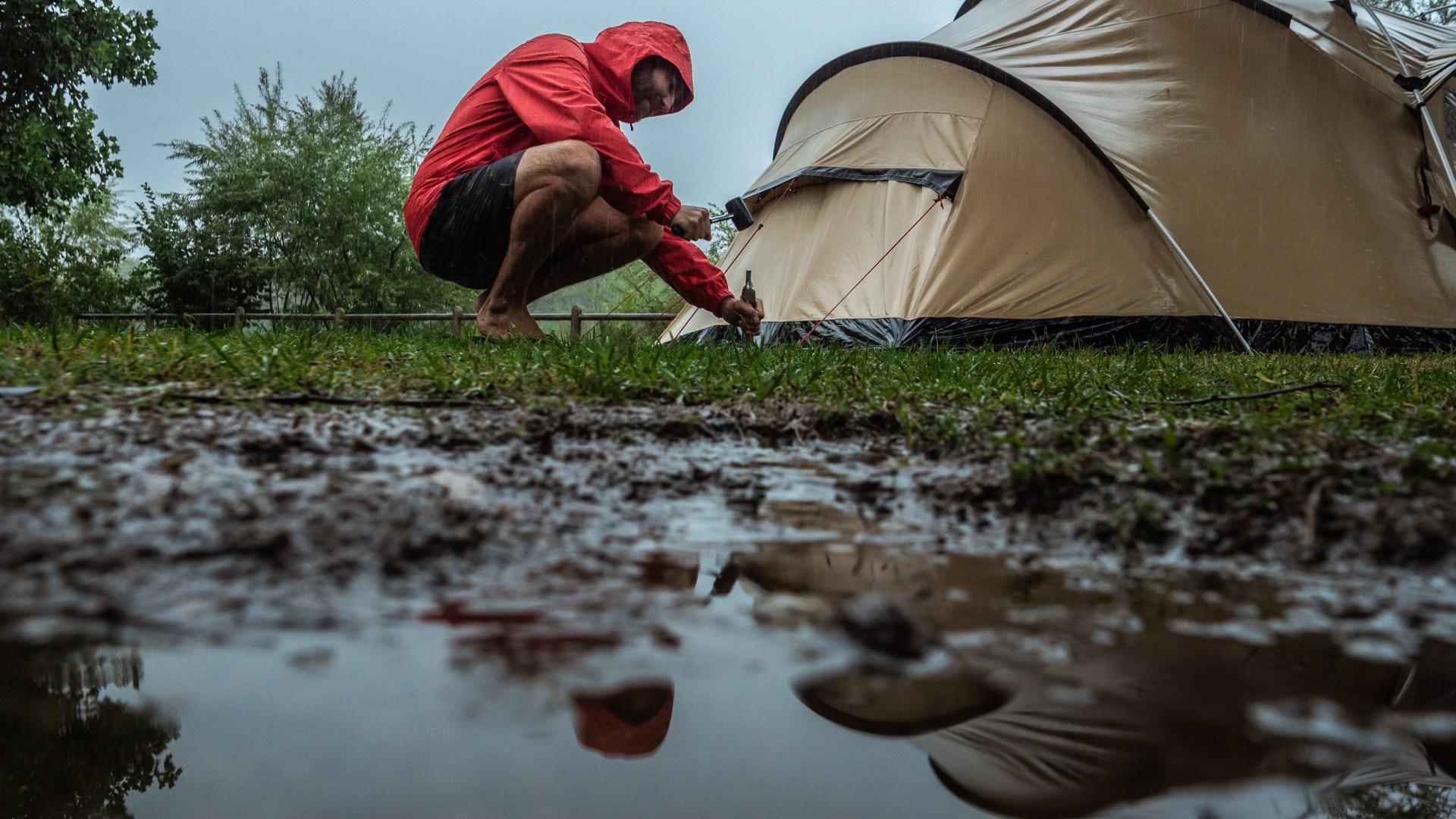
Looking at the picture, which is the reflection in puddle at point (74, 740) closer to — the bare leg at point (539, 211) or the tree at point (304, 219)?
the bare leg at point (539, 211)

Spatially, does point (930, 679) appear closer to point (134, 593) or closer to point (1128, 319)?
point (134, 593)

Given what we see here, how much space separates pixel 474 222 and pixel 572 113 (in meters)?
0.69

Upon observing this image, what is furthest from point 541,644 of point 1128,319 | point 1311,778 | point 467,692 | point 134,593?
point 1128,319

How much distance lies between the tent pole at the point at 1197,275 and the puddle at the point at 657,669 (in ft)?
18.2

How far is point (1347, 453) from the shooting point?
1564mm

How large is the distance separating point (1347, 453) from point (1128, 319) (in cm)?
489

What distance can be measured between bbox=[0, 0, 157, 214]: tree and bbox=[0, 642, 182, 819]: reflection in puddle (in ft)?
46.3

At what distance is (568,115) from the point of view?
417cm

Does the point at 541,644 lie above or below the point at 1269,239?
below

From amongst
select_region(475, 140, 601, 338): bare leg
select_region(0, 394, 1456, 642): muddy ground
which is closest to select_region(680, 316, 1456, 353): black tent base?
select_region(475, 140, 601, 338): bare leg

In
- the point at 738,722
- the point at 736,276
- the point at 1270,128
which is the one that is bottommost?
the point at 738,722

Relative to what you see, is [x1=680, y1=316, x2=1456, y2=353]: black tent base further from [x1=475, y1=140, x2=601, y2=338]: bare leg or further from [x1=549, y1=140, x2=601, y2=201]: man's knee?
[x1=549, y1=140, x2=601, y2=201]: man's knee

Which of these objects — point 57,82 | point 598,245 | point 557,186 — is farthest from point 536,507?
point 57,82

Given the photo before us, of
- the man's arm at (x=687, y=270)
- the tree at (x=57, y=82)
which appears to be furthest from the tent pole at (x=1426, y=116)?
the tree at (x=57, y=82)
